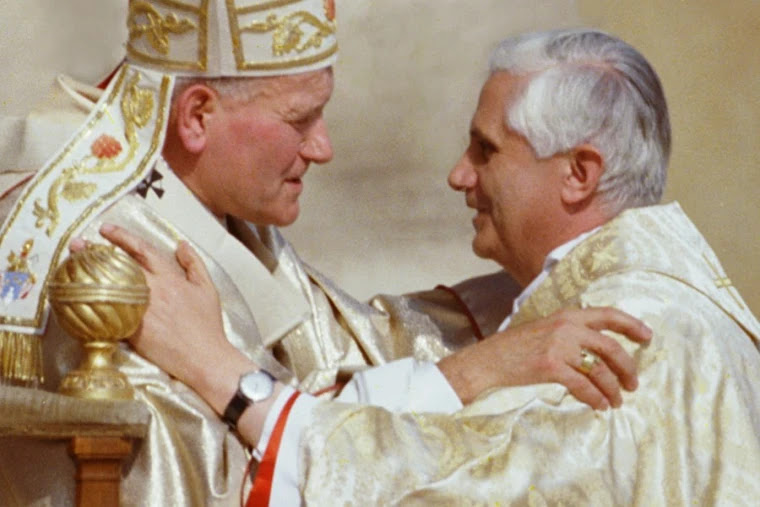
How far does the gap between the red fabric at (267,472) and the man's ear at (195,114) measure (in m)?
0.64

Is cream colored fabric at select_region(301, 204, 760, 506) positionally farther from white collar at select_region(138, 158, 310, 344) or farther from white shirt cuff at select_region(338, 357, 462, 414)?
white collar at select_region(138, 158, 310, 344)

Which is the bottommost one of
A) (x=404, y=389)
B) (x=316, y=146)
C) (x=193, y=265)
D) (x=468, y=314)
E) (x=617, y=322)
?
(x=468, y=314)

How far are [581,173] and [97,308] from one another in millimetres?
1097

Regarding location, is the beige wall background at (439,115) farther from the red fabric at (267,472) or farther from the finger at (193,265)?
the red fabric at (267,472)

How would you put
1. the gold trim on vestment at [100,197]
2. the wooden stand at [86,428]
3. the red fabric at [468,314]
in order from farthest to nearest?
1. the red fabric at [468,314]
2. the gold trim on vestment at [100,197]
3. the wooden stand at [86,428]

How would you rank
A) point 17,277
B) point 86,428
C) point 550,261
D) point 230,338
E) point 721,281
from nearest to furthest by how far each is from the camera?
1. point 86,428
2. point 17,277
3. point 230,338
4. point 721,281
5. point 550,261

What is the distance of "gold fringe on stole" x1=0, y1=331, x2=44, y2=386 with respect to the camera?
3748mm

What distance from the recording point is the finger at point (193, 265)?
391 centimetres

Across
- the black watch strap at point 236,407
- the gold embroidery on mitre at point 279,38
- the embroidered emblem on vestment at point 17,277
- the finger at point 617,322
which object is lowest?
the black watch strap at point 236,407

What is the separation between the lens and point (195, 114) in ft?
13.5

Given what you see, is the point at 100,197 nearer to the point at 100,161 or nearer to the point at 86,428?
the point at 100,161

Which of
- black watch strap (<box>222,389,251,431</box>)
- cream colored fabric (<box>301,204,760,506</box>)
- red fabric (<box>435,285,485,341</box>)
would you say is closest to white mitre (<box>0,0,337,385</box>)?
black watch strap (<box>222,389,251,431</box>)

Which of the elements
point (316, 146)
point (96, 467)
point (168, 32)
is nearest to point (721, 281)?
point (316, 146)

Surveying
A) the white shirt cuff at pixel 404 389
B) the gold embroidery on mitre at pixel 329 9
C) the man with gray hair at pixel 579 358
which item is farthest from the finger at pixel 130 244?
the gold embroidery on mitre at pixel 329 9
